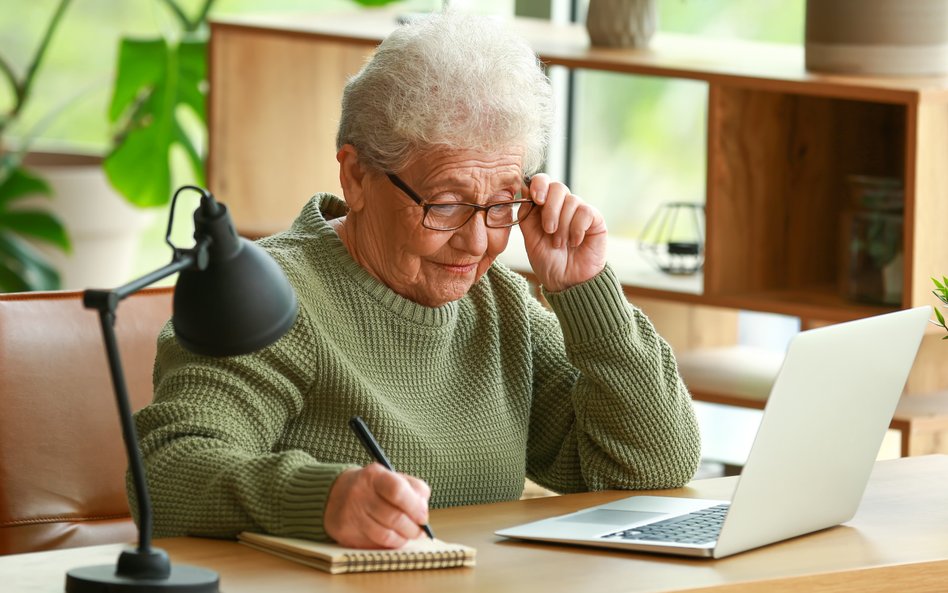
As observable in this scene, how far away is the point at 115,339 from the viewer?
1260 millimetres

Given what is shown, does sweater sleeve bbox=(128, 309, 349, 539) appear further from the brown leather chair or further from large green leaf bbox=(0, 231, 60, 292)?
large green leaf bbox=(0, 231, 60, 292)

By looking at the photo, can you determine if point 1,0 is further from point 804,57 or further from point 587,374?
point 587,374

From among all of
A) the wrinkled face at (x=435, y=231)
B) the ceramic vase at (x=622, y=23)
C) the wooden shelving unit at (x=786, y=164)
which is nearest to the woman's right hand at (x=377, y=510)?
the wrinkled face at (x=435, y=231)

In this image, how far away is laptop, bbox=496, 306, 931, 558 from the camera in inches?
57.8

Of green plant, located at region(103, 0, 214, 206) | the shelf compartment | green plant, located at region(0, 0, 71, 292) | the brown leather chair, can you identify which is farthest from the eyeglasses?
green plant, located at region(0, 0, 71, 292)

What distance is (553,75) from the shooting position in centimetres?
422

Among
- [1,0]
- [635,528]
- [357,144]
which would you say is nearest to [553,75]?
[1,0]

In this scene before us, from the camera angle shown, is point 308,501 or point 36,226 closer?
point 308,501

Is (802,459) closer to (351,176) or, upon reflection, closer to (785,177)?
(351,176)

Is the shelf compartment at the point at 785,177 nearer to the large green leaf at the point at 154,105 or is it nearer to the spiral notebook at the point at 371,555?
the spiral notebook at the point at 371,555

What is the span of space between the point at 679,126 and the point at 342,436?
2.33 meters

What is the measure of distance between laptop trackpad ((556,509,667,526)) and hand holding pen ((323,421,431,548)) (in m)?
0.23

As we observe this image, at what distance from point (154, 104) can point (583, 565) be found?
2.93 m

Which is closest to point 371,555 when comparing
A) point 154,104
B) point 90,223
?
point 154,104
